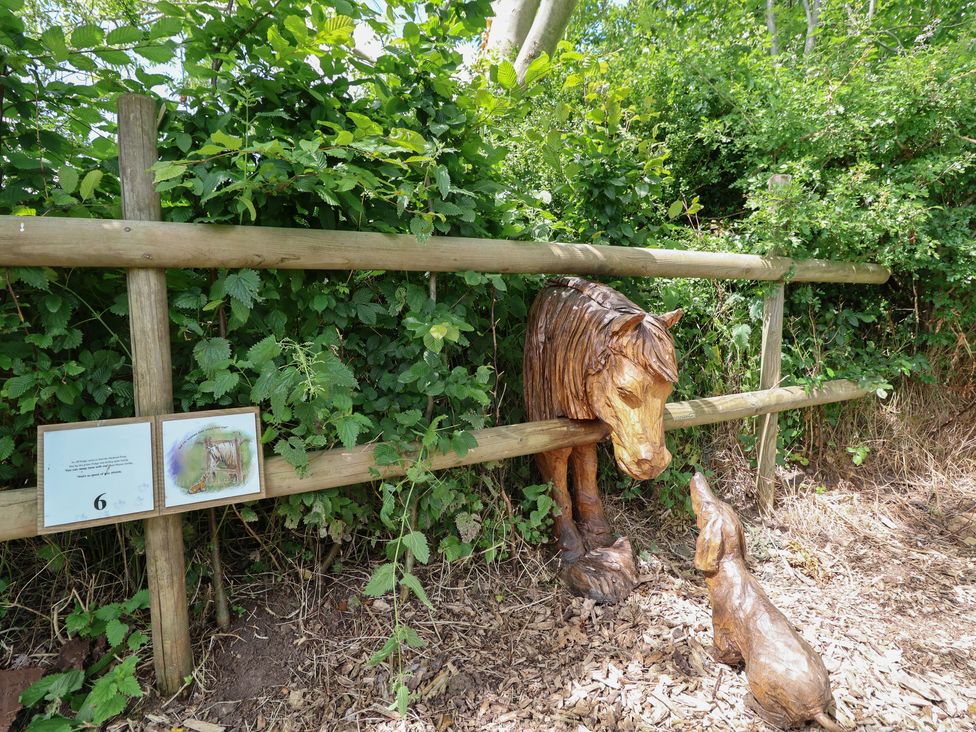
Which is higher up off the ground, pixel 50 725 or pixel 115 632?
pixel 115 632

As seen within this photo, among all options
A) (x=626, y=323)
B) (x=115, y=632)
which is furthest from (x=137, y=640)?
(x=626, y=323)

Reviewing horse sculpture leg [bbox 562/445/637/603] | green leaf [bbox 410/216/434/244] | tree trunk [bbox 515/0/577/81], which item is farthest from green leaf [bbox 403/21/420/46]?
tree trunk [bbox 515/0/577/81]

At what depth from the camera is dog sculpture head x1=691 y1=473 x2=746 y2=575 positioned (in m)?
2.29

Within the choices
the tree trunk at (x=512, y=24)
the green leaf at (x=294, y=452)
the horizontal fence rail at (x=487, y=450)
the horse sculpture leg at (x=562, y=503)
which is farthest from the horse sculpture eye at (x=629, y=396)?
the tree trunk at (x=512, y=24)

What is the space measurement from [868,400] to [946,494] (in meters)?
0.84

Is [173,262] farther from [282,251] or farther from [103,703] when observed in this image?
[103,703]

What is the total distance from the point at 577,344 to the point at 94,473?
1.82 meters

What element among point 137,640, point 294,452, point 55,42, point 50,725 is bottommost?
point 50,725

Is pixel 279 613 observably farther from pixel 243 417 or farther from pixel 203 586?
pixel 243 417

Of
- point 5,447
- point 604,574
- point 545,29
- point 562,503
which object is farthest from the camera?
point 545,29

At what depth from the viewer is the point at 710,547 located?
7.51 ft

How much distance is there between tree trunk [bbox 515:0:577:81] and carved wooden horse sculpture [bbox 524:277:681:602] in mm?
2952

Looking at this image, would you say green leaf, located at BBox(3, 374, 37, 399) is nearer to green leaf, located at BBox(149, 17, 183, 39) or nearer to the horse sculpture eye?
green leaf, located at BBox(149, 17, 183, 39)

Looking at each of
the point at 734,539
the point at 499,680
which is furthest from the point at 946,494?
the point at 499,680
